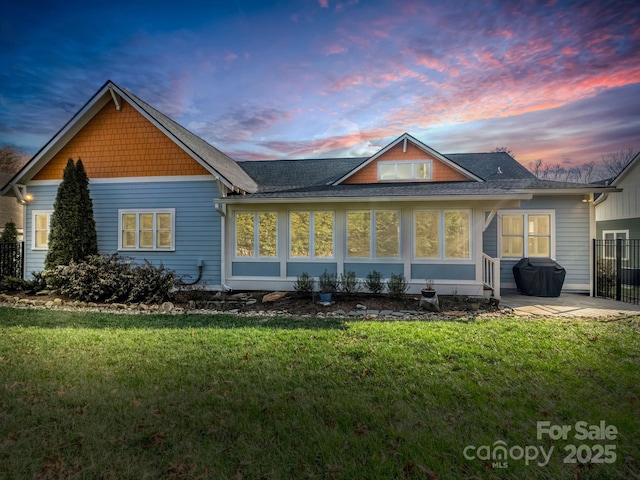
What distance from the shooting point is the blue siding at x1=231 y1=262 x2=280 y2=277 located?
412 inches

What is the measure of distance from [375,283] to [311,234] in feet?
8.19

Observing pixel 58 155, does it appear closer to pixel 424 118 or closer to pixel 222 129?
pixel 222 129

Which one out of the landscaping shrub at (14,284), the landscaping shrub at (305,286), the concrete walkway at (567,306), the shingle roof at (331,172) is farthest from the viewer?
the shingle roof at (331,172)

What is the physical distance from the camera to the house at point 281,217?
31.8 ft

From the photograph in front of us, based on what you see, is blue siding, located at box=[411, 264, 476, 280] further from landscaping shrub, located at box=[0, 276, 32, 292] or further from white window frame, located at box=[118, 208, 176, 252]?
landscaping shrub, located at box=[0, 276, 32, 292]

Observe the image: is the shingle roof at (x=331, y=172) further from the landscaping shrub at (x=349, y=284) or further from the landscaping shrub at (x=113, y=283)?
the landscaping shrub at (x=113, y=283)

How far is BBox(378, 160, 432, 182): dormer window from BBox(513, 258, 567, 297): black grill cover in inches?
176

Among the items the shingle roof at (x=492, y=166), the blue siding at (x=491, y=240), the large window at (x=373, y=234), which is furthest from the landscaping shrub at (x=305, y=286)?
the shingle roof at (x=492, y=166)

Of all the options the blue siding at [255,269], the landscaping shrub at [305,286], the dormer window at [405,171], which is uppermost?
the dormer window at [405,171]

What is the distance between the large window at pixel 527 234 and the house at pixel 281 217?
0.03 m

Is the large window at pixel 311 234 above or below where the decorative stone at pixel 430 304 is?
above

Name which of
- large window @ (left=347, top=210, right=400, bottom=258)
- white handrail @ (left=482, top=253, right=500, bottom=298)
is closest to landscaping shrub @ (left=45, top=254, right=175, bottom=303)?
large window @ (left=347, top=210, right=400, bottom=258)

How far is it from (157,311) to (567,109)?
15031mm

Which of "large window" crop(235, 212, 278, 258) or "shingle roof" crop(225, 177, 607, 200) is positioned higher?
"shingle roof" crop(225, 177, 607, 200)
